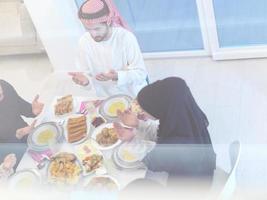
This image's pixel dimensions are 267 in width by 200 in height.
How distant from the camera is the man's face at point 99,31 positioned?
172 centimetres

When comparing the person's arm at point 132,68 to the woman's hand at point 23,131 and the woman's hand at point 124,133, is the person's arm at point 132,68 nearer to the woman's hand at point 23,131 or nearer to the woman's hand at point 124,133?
the woman's hand at point 124,133

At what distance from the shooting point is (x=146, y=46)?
249 cm

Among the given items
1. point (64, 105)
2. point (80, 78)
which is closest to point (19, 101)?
point (64, 105)

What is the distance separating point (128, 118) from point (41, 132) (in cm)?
34

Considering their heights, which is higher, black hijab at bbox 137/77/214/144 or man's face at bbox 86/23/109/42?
man's face at bbox 86/23/109/42

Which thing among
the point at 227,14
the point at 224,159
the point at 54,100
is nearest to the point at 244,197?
the point at 224,159

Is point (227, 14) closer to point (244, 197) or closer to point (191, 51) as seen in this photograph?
point (191, 51)

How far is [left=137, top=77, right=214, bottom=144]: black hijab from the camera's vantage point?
1.42m

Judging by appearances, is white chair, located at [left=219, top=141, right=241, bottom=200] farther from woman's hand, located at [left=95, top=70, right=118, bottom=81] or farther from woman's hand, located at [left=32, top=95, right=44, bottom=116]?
woman's hand, located at [left=32, top=95, right=44, bottom=116]

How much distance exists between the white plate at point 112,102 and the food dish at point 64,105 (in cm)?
14

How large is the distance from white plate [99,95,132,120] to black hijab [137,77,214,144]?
167 mm

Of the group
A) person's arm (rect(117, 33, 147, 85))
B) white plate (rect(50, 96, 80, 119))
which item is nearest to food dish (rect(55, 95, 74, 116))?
white plate (rect(50, 96, 80, 119))

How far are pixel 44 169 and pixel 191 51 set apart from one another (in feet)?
4.10

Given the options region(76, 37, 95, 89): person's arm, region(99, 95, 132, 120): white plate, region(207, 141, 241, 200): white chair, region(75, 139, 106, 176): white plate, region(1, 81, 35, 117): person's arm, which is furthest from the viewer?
region(76, 37, 95, 89): person's arm
